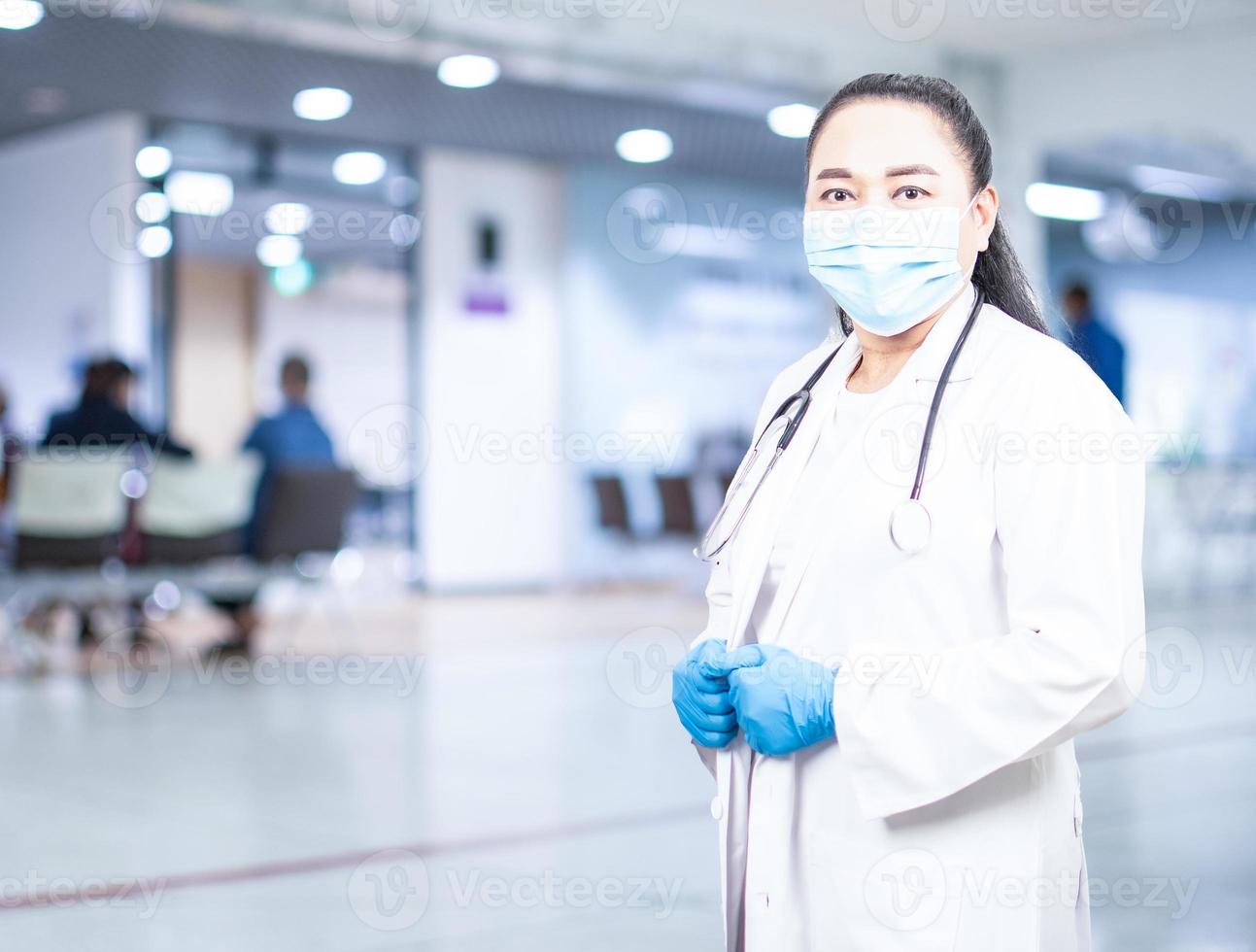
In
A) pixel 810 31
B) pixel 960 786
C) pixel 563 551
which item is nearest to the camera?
pixel 960 786

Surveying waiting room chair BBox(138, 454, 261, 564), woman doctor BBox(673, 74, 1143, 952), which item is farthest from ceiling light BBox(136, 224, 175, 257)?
woman doctor BBox(673, 74, 1143, 952)

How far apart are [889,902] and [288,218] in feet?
42.6

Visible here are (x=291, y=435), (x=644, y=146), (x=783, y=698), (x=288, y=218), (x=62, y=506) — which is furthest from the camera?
(x=288, y=218)

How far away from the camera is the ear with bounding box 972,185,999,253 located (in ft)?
4.80

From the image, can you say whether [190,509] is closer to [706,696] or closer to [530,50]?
[530,50]

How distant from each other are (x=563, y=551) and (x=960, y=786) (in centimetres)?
1148

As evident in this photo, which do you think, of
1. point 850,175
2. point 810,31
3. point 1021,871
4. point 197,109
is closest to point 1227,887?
point 1021,871

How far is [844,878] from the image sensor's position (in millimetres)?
1376

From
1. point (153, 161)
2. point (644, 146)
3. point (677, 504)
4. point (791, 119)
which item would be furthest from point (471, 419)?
point (791, 119)

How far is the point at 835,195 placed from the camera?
145 centimetres

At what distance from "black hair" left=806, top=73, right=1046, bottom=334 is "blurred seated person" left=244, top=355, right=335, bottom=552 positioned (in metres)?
6.53

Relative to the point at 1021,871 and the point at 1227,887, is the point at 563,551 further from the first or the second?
the point at 1021,871

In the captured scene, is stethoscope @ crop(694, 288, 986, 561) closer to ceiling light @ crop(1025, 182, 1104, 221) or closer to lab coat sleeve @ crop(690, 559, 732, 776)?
lab coat sleeve @ crop(690, 559, 732, 776)

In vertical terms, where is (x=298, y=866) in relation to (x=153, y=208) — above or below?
below
